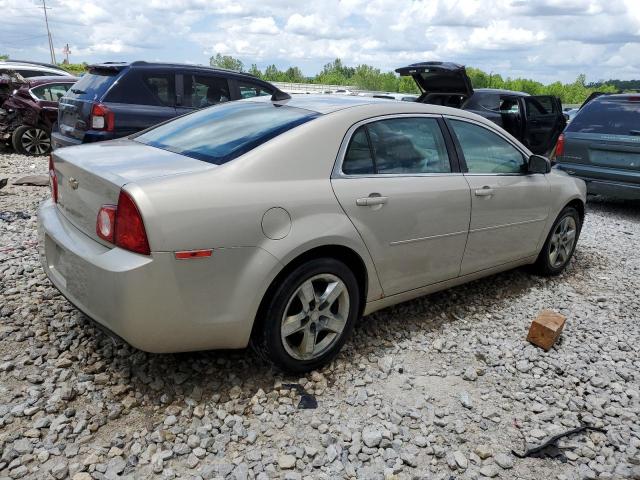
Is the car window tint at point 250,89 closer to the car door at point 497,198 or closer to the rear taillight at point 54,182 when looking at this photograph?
the car door at point 497,198

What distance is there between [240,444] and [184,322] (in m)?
0.64

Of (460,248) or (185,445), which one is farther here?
(460,248)

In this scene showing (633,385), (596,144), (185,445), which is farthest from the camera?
(596,144)

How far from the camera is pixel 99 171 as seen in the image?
276 cm

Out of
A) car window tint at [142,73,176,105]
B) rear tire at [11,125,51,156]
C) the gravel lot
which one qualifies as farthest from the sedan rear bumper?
rear tire at [11,125,51,156]

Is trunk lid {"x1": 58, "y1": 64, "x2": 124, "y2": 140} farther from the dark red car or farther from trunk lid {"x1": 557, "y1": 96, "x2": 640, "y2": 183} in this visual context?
trunk lid {"x1": 557, "y1": 96, "x2": 640, "y2": 183}

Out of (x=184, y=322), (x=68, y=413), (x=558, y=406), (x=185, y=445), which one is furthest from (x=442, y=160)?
(x=68, y=413)

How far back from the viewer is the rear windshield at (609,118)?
745 centimetres

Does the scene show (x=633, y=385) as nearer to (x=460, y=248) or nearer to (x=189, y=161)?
(x=460, y=248)

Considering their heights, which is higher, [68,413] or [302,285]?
[302,285]

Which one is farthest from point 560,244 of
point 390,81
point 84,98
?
point 390,81

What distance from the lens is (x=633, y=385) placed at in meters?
3.35

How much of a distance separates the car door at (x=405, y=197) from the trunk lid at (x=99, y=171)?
0.88m

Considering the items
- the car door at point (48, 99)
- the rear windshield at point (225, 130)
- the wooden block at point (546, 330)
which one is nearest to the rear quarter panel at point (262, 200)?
the rear windshield at point (225, 130)
